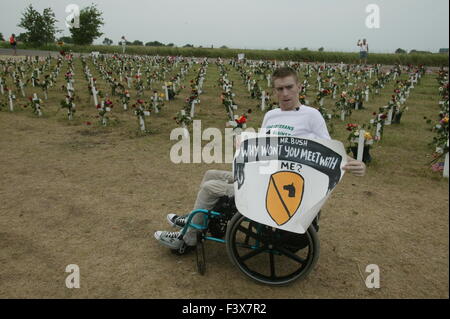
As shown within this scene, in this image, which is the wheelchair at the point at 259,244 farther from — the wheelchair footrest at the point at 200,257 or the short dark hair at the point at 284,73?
the short dark hair at the point at 284,73

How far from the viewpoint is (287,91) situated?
9.99 ft

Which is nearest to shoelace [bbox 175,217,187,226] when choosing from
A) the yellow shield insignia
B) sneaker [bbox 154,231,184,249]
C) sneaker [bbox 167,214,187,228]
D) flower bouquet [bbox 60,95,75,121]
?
sneaker [bbox 167,214,187,228]

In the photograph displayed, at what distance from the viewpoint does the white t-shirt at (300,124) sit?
3.02 metres

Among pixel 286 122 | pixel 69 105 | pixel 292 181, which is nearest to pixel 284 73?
pixel 286 122

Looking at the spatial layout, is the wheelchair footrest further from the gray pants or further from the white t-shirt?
the white t-shirt

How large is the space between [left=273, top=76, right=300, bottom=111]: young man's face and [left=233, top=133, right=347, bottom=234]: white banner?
0.59 m

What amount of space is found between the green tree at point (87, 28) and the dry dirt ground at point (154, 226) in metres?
36.0

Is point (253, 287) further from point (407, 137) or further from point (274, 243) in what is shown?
point (407, 137)

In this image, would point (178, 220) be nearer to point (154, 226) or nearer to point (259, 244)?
point (154, 226)

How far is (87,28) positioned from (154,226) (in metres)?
40.7

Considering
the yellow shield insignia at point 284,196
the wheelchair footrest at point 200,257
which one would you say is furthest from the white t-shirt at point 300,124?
the wheelchair footrest at point 200,257

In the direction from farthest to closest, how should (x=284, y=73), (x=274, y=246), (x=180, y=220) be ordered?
(x=180, y=220)
(x=284, y=73)
(x=274, y=246)

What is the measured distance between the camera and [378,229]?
388 cm

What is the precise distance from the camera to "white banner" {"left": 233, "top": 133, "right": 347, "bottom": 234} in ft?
8.29
